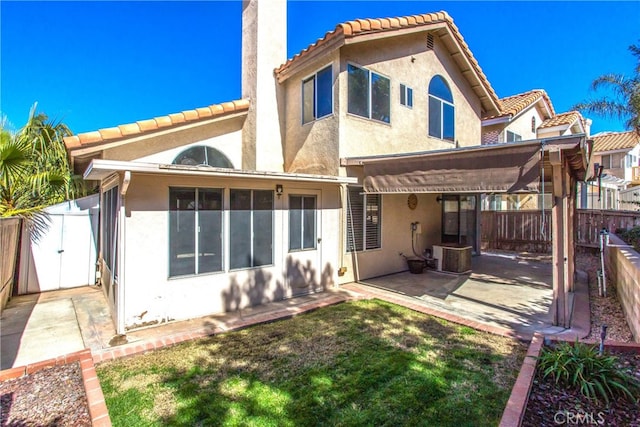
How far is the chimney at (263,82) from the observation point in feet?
43.5

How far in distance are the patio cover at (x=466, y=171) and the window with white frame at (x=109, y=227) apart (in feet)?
25.3

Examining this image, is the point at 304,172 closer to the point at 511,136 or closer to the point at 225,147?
the point at 225,147

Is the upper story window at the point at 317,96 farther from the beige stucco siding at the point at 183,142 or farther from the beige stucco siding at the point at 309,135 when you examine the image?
the beige stucco siding at the point at 183,142

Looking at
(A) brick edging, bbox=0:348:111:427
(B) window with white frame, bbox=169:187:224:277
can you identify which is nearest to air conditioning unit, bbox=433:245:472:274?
(B) window with white frame, bbox=169:187:224:277

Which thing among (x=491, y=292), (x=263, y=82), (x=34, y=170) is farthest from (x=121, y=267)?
(x=491, y=292)

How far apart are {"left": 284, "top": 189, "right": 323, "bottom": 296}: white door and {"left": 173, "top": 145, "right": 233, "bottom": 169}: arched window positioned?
4.82 m

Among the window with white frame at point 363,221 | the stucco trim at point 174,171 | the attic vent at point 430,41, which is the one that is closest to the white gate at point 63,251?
the stucco trim at point 174,171

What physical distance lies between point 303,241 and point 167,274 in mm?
4101

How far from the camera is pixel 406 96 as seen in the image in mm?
13570

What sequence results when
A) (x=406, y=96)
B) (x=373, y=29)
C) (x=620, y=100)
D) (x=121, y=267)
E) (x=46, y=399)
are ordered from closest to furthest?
(x=46, y=399)
(x=121, y=267)
(x=373, y=29)
(x=406, y=96)
(x=620, y=100)

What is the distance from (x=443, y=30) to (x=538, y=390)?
48.3ft

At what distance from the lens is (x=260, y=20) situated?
13461 millimetres

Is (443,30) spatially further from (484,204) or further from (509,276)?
(484,204)

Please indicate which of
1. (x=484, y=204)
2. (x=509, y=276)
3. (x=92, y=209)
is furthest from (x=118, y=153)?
(x=484, y=204)
